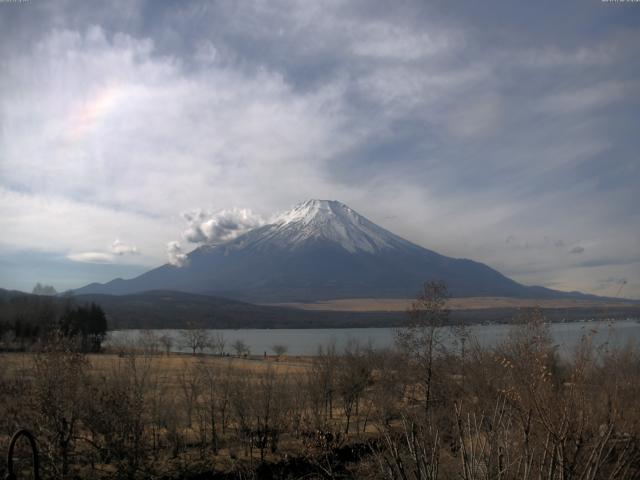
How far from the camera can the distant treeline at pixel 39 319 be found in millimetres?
63791

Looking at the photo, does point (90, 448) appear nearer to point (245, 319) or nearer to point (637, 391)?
point (637, 391)

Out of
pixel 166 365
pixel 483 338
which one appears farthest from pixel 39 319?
pixel 483 338

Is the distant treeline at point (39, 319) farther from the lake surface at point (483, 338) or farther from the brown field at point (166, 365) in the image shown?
the brown field at point (166, 365)

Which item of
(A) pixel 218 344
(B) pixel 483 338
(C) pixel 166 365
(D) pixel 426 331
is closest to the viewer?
(D) pixel 426 331

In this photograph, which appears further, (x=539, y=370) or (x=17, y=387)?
(x=17, y=387)

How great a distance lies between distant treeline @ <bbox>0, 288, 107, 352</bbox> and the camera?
6379 centimetres

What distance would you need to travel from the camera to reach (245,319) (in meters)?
181

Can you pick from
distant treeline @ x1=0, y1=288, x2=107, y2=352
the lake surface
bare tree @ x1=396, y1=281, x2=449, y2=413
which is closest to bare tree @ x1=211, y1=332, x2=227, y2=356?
the lake surface

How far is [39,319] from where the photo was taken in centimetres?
6912

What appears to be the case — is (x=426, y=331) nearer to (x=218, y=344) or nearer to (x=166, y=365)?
(x=166, y=365)

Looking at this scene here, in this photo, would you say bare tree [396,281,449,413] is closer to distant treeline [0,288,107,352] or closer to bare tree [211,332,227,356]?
bare tree [211,332,227,356]

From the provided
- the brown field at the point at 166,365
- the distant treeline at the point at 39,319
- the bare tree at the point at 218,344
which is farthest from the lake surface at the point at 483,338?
the distant treeline at the point at 39,319

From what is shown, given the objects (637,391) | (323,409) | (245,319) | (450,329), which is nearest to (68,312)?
(323,409)

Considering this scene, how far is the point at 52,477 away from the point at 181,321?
151494 millimetres
